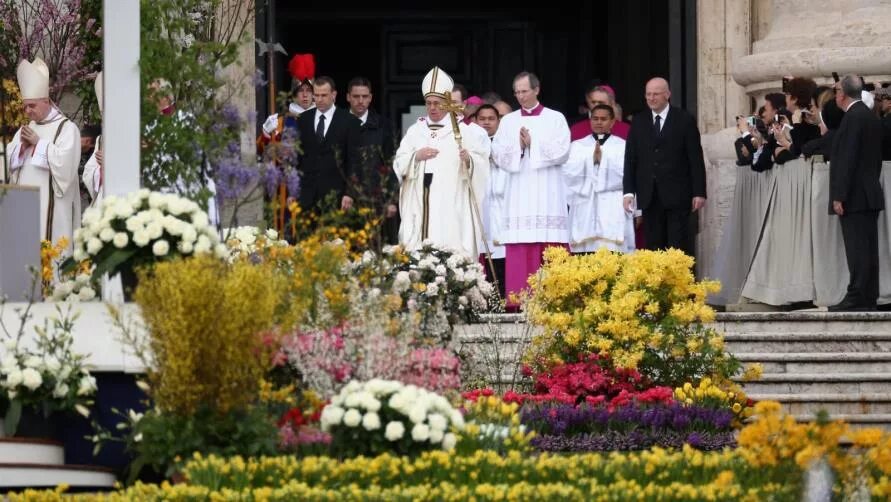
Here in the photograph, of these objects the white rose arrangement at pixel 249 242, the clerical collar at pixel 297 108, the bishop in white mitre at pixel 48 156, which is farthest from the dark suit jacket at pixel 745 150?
the bishop in white mitre at pixel 48 156

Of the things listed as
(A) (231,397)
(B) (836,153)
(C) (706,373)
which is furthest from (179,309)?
(B) (836,153)

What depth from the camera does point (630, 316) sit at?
13273mm

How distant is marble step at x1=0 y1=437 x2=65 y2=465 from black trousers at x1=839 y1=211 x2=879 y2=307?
7.04 m

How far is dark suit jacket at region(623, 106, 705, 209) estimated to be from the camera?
58.4ft

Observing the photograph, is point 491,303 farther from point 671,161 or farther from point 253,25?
point 253,25

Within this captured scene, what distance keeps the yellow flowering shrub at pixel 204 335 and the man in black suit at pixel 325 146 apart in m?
9.24

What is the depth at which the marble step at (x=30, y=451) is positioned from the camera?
1016 centimetres

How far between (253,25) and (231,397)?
10300 mm

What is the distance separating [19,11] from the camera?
1873cm

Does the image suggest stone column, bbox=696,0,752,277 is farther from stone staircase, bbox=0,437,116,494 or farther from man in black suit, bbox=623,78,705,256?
stone staircase, bbox=0,437,116,494

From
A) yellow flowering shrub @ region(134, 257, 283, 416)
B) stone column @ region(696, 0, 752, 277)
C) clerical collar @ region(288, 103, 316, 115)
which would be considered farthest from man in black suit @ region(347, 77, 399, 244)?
yellow flowering shrub @ region(134, 257, 283, 416)

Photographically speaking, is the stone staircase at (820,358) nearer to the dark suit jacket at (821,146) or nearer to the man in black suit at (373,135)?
the dark suit jacket at (821,146)

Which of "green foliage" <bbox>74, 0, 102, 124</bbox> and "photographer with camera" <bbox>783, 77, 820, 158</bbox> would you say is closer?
"photographer with camera" <bbox>783, 77, 820, 158</bbox>

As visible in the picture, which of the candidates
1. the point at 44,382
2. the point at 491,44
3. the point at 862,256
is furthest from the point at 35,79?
the point at 491,44
